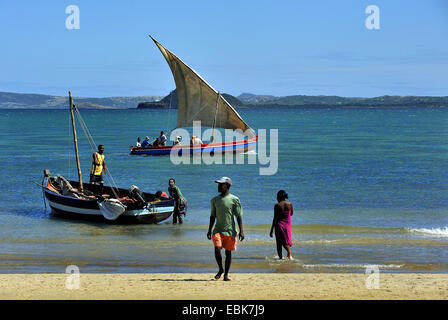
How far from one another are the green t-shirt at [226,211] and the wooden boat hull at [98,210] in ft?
31.1

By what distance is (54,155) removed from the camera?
5666 centimetres

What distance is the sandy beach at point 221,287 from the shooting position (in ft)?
35.7

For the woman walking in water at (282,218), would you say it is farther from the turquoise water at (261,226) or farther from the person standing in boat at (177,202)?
the person standing in boat at (177,202)

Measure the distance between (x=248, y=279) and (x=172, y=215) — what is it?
10.1 m

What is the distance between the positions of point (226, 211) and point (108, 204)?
10180 mm

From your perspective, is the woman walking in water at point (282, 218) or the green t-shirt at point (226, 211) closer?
the green t-shirt at point (226, 211)

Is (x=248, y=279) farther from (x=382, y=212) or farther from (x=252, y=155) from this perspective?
(x=252, y=155)

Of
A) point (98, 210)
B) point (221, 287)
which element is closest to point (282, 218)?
point (221, 287)

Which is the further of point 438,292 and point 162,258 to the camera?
point 162,258

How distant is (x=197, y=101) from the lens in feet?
159

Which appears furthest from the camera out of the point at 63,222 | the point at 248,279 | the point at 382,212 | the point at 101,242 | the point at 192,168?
the point at 192,168

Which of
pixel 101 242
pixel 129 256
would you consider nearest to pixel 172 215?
pixel 101 242

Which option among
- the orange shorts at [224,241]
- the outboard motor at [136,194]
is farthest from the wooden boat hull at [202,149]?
the orange shorts at [224,241]

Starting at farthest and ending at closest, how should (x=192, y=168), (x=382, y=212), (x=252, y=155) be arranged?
(x=252, y=155), (x=192, y=168), (x=382, y=212)
